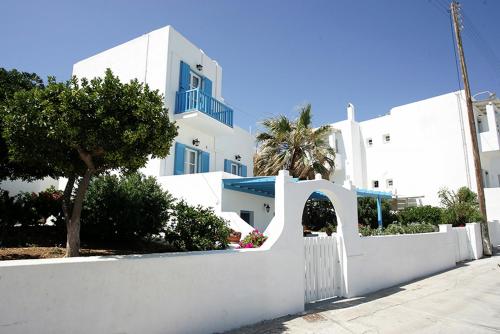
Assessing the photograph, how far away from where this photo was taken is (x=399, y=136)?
26703 mm

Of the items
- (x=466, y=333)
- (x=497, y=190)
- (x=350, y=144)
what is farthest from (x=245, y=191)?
(x=497, y=190)

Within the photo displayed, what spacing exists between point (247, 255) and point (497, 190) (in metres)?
24.2

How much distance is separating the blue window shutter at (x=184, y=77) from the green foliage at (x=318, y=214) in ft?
38.2

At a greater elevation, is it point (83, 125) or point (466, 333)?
point (83, 125)

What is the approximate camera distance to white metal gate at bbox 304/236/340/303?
7.36 m

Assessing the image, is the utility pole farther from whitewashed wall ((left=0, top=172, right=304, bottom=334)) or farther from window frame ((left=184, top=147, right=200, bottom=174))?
whitewashed wall ((left=0, top=172, right=304, bottom=334))

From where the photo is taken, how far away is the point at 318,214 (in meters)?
22.3

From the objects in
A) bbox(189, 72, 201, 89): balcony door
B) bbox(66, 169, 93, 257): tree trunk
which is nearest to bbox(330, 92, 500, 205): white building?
bbox(189, 72, 201, 89): balcony door

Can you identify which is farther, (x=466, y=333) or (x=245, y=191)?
(x=245, y=191)

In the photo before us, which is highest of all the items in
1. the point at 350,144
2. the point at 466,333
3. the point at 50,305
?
the point at 350,144

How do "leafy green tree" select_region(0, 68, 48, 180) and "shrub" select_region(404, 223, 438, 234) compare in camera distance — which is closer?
"leafy green tree" select_region(0, 68, 48, 180)

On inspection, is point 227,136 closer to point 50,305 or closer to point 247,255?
point 247,255

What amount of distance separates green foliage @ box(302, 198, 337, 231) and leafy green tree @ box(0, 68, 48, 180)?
1722cm

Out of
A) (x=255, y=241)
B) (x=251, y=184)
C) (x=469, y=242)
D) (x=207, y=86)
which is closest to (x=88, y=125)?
(x=255, y=241)
